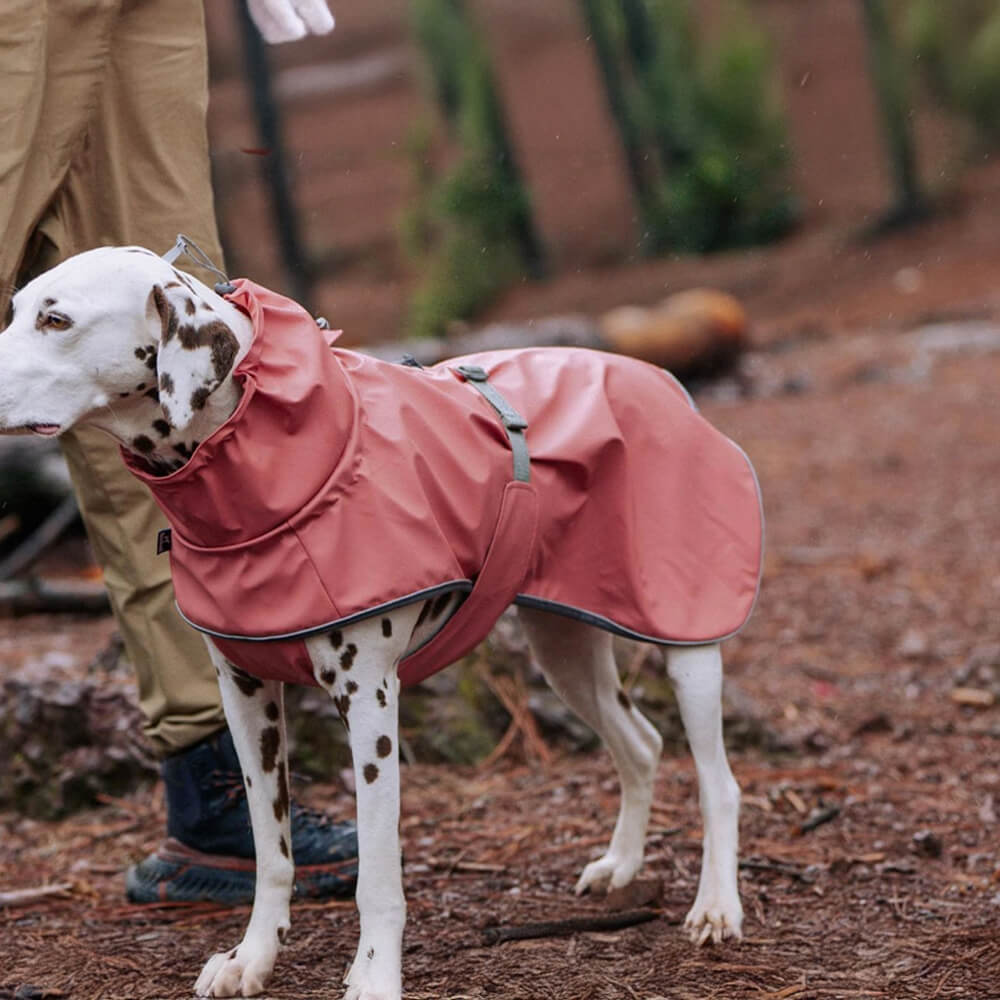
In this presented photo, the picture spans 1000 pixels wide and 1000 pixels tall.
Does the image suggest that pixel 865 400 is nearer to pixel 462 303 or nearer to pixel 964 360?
pixel 964 360

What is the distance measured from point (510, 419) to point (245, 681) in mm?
771

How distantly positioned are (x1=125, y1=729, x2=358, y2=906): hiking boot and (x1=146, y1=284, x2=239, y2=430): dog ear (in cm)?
128

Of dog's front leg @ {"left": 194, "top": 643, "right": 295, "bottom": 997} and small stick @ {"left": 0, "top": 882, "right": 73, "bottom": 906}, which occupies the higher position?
dog's front leg @ {"left": 194, "top": 643, "right": 295, "bottom": 997}

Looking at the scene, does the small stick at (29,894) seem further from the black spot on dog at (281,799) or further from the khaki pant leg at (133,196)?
the black spot on dog at (281,799)

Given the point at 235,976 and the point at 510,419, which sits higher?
the point at 510,419

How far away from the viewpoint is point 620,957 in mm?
3166

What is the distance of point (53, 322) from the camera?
2.55 meters

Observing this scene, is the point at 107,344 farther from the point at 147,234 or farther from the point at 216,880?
the point at 216,880

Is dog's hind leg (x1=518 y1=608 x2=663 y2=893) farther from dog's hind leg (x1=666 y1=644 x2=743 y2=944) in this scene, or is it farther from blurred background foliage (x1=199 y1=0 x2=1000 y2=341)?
blurred background foliage (x1=199 y1=0 x2=1000 y2=341)

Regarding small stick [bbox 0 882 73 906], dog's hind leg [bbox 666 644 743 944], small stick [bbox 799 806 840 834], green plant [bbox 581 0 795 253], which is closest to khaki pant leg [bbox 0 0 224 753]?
small stick [bbox 0 882 73 906]

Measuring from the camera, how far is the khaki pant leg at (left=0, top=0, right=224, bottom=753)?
328cm

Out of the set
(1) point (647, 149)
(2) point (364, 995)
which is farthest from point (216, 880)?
(1) point (647, 149)

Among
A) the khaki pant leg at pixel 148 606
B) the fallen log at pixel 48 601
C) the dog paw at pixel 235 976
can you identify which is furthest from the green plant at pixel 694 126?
the dog paw at pixel 235 976

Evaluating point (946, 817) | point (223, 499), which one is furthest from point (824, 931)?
point (223, 499)
